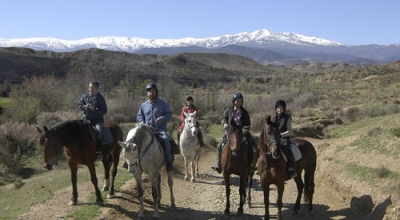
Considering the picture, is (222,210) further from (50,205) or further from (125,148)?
(50,205)

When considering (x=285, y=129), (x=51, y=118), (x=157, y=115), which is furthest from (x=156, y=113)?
(x=51, y=118)

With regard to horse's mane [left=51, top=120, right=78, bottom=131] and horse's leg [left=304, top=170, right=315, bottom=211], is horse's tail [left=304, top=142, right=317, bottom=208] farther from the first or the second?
horse's mane [left=51, top=120, right=78, bottom=131]

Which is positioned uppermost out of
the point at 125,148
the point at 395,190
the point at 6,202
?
the point at 125,148

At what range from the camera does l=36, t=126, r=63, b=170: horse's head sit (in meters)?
8.61

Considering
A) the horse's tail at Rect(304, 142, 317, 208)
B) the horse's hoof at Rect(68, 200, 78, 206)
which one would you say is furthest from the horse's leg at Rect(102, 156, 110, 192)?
the horse's tail at Rect(304, 142, 317, 208)

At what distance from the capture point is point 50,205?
9773 mm

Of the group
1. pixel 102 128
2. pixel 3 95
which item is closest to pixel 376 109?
pixel 102 128

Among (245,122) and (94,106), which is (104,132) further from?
(245,122)

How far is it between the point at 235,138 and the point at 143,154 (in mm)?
2196

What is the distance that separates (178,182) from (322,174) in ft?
17.2

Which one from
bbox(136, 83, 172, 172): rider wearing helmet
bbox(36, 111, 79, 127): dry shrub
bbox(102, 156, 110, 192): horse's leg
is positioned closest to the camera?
bbox(136, 83, 172, 172): rider wearing helmet

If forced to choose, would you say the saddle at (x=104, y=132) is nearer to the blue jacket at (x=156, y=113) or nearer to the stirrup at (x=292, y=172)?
the blue jacket at (x=156, y=113)

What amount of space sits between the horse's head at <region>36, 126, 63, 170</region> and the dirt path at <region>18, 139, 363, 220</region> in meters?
1.34

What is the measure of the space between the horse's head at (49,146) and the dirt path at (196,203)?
1338 mm
